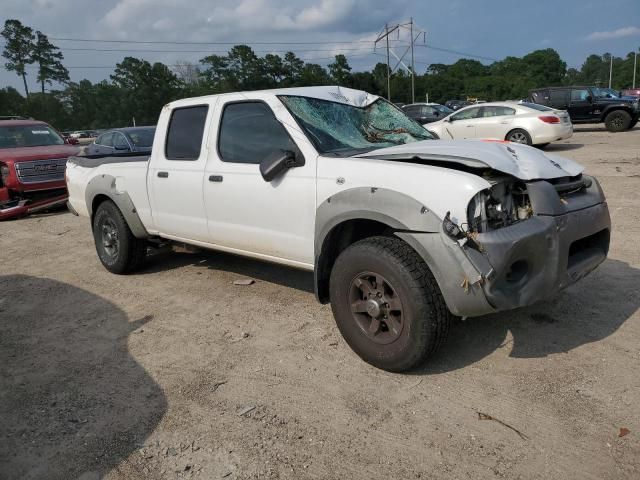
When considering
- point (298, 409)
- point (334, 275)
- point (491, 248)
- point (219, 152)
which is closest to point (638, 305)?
point (491, 248)

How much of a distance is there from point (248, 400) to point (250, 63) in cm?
7729

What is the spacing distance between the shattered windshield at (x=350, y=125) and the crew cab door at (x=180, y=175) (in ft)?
3.30

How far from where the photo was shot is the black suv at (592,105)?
19375 mm

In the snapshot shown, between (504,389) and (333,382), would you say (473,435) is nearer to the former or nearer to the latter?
(504,389)

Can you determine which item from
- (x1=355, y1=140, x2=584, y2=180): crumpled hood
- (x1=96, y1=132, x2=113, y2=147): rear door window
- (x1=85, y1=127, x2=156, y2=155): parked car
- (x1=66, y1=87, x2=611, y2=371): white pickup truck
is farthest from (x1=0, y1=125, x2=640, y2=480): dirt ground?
(x1=96, y1=132, x2=113, y2=147): rear door window

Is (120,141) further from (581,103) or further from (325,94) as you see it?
(581,103)

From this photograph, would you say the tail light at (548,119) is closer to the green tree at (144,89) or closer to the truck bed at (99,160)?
the truck bed at (99,160)

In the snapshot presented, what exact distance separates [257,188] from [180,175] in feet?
3.41

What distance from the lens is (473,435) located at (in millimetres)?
2732

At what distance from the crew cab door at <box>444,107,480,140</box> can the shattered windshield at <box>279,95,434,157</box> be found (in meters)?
11.4

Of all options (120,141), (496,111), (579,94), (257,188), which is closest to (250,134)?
(257,188)

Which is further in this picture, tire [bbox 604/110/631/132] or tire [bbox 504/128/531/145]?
tire [bbox 604/110/631/132]

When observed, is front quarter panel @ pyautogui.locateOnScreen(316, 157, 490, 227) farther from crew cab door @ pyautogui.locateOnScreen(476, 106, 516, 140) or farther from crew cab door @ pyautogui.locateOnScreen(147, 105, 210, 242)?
crew cab door @ pyautogui.locateOnScreen(476, 106, 516, 140)

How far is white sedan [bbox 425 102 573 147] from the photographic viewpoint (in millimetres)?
14492
